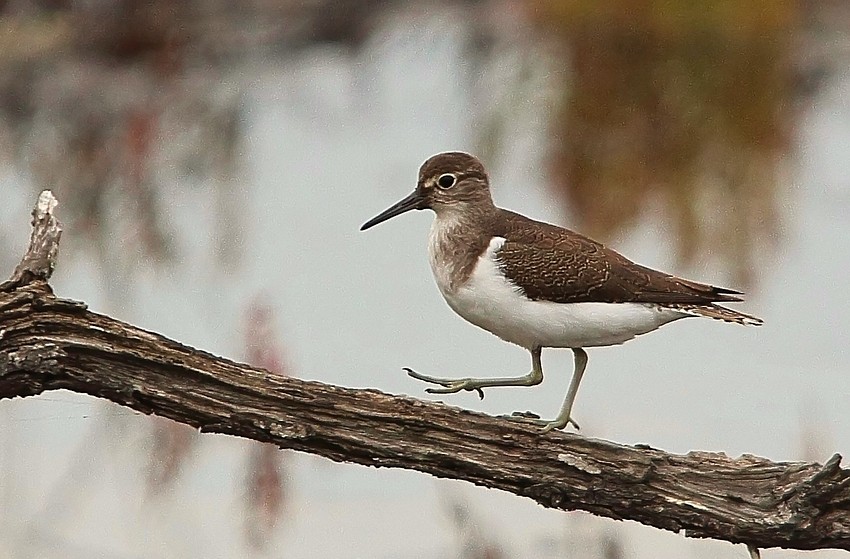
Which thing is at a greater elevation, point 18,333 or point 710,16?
point 710,16

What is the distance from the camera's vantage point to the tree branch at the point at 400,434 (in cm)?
237

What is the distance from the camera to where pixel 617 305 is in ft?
8.68

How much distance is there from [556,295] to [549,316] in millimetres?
47

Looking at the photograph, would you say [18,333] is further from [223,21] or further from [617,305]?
[223,21]

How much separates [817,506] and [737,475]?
0.16m

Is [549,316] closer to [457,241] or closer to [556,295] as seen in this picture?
[556,295]

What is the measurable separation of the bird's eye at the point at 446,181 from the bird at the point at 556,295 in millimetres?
183

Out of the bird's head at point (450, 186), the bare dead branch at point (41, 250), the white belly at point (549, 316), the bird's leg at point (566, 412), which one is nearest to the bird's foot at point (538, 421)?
the bird's leg at point (566, 412)

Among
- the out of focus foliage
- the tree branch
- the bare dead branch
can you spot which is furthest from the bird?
the out of focus foliage

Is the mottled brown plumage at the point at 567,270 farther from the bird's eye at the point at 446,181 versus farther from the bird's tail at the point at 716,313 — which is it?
the bird's eye at the point at 446,181

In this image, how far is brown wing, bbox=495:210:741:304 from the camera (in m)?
2.64

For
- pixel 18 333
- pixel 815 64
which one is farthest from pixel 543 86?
pixel 18 333

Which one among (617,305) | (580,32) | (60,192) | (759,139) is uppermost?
(580,32)

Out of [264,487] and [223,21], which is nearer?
[264,487]
